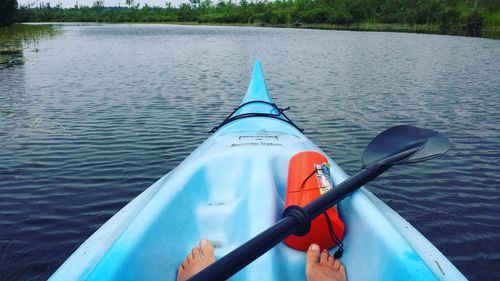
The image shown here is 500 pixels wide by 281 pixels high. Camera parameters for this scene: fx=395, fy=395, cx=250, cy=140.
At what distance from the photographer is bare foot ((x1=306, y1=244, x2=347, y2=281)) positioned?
2.29 m

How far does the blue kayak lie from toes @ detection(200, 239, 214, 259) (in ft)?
0.32

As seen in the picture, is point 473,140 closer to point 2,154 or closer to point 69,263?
point 69,263

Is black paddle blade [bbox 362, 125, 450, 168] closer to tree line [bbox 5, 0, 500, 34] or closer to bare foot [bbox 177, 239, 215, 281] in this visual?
bare foot [bbox 177, 239, 215, 281]

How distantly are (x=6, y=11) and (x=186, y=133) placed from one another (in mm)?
30245

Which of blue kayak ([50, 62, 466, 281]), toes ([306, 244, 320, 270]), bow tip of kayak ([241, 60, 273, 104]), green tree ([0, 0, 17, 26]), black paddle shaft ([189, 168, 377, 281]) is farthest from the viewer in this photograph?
green tree ([0, 0, 17, 26])

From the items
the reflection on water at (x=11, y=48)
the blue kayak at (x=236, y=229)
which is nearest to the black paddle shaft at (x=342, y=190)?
the blue kayak at (x=236, y=229)

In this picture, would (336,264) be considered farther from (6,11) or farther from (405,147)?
(6,11)

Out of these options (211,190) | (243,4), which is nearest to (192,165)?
(211,190)

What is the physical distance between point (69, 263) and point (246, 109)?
3.81 metres

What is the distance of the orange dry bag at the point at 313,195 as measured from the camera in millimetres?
2583

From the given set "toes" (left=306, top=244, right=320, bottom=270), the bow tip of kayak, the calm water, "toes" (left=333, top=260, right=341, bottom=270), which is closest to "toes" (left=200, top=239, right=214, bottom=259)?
"toes" (left=306, top=244, right=320, bottom=270)

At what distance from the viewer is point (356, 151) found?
669 cm

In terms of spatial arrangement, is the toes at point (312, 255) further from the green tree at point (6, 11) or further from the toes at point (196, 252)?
the green tree at point (6, 11)

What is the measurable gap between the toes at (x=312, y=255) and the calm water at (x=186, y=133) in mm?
2016
